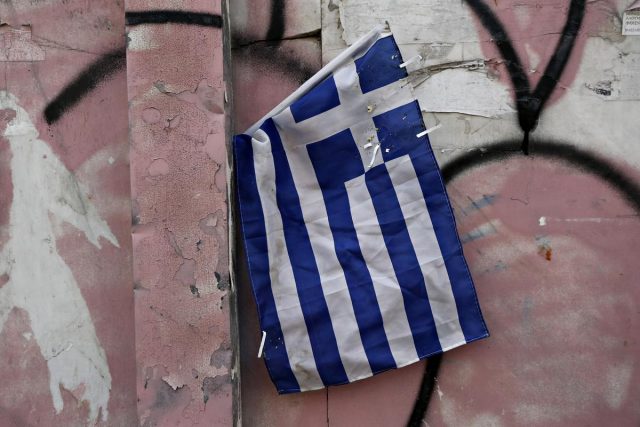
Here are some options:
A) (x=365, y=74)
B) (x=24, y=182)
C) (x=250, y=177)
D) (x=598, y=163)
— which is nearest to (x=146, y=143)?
(x=250, y=177)

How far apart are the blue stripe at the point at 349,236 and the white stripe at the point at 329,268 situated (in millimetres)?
19

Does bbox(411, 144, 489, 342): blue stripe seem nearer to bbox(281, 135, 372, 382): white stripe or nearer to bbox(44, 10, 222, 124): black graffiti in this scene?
A: bbox(281, 135, 372, 382): white stripe

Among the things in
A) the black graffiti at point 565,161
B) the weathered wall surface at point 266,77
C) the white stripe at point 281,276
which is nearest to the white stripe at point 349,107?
the white stripe at point 281,276

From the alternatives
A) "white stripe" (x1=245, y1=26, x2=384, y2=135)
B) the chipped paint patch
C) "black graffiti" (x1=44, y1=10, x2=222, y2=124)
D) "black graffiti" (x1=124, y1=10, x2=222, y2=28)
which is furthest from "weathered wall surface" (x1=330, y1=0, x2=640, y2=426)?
the chipped paint patch

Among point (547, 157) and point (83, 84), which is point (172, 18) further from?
point (547, 157)

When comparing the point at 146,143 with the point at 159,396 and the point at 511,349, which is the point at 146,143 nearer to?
the point at 159,396

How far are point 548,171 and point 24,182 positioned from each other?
2.11 m

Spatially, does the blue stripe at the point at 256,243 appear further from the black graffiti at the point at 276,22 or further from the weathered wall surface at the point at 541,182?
the weathered wall surface at the point at 541,182

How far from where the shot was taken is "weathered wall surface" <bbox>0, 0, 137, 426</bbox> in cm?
262

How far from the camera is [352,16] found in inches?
102

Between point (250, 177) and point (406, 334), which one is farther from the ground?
point (250, 177)

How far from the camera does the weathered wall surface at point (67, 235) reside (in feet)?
8.59

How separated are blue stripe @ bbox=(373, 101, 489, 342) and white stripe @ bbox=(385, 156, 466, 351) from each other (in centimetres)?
2

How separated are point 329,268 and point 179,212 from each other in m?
0.60
